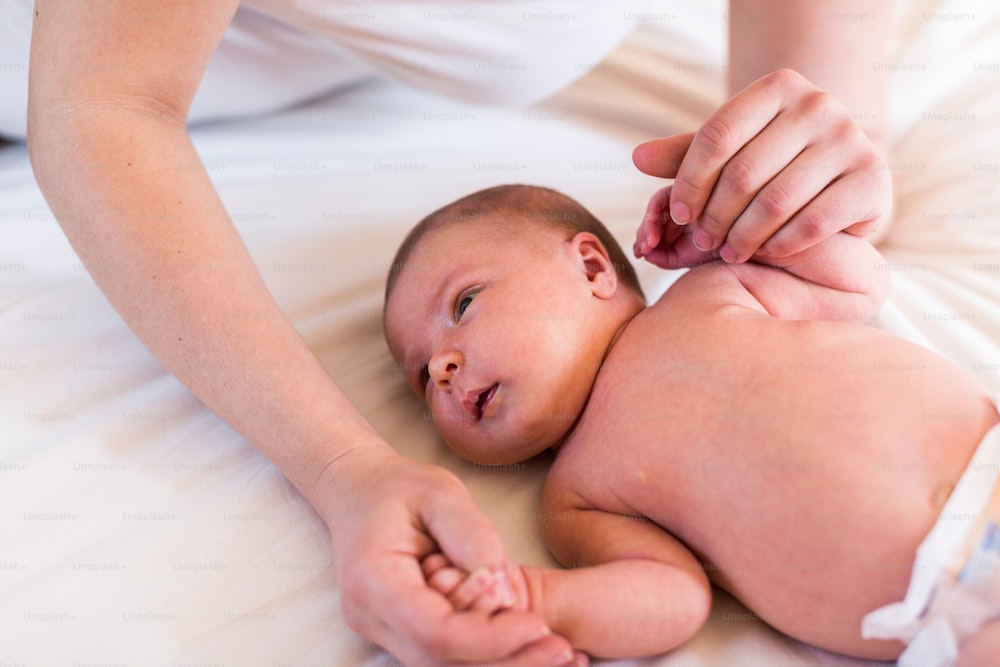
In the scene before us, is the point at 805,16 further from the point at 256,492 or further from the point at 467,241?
the point at 256,492

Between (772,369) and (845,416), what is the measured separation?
0.29 ft

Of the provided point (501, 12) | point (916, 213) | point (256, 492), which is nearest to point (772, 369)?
point (256, 492)

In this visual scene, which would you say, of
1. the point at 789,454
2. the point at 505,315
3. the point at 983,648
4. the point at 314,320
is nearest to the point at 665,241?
the point at 505,315

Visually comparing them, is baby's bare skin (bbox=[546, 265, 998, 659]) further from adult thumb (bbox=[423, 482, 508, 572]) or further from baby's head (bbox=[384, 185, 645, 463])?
adult thumb (bbox=[423, 482, 508, 572])

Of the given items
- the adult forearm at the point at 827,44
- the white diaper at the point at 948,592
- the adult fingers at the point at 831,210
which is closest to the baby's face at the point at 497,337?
the adult fingers at the point at 831,210

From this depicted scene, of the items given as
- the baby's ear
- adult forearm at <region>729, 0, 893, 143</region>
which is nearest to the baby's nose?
the baby's ear

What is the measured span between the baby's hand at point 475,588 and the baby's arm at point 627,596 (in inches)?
1.5

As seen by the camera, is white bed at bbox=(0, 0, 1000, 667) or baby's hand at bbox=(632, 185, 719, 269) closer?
white bed at bbox=(0, 0, 1000, 667)

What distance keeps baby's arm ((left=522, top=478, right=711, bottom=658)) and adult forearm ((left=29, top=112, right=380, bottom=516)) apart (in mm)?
268

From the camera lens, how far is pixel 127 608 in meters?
0.95

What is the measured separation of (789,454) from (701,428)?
3.7 inches

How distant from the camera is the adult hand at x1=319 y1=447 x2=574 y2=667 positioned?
769 millimetres

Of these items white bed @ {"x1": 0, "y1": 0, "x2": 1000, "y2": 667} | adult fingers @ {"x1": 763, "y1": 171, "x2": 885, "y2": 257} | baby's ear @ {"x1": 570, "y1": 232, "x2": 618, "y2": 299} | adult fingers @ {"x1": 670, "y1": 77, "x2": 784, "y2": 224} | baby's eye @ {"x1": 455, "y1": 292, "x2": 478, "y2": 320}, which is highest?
adult fingers @ {"x1": 670, "y1": 77, "x2": 784, "y2": 224}

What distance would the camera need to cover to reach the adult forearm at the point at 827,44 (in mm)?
1439
